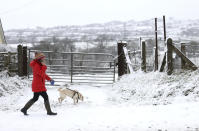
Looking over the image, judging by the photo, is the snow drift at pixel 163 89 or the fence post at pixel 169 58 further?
the fence post at pixel 169 58

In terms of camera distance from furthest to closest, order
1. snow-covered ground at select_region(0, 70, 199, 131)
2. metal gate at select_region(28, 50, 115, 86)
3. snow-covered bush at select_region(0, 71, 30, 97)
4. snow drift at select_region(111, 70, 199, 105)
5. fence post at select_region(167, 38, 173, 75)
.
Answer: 1. metal gate at select_region(28, 50, 115, 86)
2. snow-covered bush at select_region(0, 71, 30, 97)
3. fence post at select_region(167, 38, 173, 75)
4. snow drift at select_region(111, 70, 199, 105)
5. snow-covered ground at select_region(0, 70, 199, 131)

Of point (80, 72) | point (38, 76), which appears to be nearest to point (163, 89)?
point (38, 76)

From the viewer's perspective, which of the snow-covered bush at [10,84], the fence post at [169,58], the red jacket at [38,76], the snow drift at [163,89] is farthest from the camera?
the snow-covered bush at [10,84]

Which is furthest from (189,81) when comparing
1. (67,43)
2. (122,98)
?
(67,43)

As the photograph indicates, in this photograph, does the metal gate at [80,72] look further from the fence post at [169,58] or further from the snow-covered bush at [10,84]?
the fence post at [169,58]

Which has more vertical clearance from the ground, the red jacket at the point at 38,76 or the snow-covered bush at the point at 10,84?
the red jacket at the point at 38,76

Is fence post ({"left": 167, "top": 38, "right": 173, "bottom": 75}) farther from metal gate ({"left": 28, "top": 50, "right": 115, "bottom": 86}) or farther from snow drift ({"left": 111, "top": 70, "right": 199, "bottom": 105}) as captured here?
metal gate ({"left": 28, "top": 50, "right": 115, "bottom": 86})

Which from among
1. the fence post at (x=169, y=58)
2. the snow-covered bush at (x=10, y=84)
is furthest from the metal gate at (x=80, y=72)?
the fence post at (x=169, y=58)

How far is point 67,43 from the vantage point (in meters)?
114

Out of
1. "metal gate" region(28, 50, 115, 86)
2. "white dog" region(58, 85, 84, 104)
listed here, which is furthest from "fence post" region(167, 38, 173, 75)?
"metal gate" region(28, 50, 115, 86)

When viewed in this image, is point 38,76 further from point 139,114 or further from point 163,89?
point 163,89

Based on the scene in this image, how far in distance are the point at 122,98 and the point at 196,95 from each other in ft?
11.2

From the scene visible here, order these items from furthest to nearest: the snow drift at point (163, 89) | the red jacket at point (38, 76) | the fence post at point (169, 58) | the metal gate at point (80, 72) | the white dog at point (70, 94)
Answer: the metal gate at point (80, 72)
the fence post at point (169, 58)
the white dog at point (70, 94)
the snow drift at point (163, 89)
the red jacket at point (38, 76)

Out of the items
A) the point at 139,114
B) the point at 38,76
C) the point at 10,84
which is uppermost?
the point at 38,76
